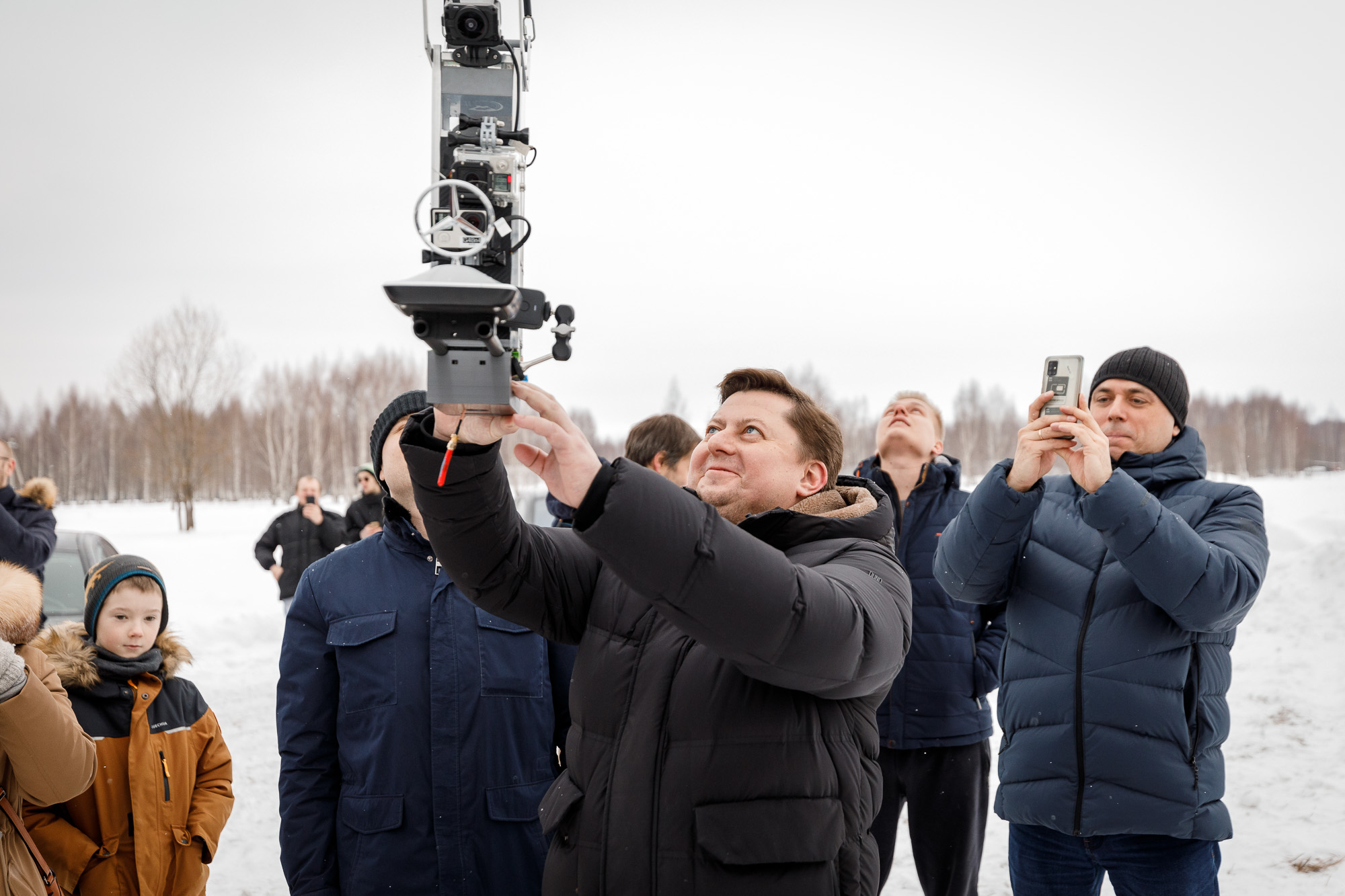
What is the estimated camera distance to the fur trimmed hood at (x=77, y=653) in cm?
259

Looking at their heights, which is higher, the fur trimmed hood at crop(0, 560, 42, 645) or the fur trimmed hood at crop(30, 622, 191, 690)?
the fur trimmed hood at crop(0, 560, 42, 645)

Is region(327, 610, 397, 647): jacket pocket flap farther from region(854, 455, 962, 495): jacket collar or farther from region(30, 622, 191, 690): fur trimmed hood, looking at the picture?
region(854, 455, 962, 495): jacket collar

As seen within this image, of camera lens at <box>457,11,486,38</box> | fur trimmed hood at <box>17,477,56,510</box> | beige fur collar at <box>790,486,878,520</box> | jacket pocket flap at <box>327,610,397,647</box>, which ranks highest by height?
camera lens at <box>457,11,486,38</box>

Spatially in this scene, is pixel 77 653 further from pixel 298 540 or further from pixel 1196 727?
pixel 298 540

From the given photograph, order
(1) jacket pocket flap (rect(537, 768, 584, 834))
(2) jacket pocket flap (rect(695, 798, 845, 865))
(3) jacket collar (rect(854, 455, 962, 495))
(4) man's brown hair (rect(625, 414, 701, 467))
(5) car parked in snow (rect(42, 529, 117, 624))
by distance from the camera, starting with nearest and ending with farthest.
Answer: (2) jacket pocket flap (rect(695, 798, 845, 865))
(1) jacket pocket flap (rect(537, 768, 584, 834))
(4) man's brown hair (rect(625, 414, 701, 467))
(3) jacket collar (rect(854, 455, 962, 495))
(5) car parked in snow (rect(42, 529, 117, 624))

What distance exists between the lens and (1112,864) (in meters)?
2.50

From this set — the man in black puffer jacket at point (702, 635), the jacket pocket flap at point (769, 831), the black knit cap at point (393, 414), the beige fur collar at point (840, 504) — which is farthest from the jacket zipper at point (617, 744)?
the black knit cap at point (393, 414)

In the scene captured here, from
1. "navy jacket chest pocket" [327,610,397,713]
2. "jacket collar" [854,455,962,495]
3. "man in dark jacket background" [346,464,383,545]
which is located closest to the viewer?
"navy jacket chest pocket" [327,610,397,713]

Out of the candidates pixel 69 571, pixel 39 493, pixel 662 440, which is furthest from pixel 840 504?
pixel 69 571

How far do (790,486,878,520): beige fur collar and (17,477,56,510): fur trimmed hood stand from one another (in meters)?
5.26

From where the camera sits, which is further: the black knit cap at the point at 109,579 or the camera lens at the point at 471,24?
the black knit cap at the point at 109,579

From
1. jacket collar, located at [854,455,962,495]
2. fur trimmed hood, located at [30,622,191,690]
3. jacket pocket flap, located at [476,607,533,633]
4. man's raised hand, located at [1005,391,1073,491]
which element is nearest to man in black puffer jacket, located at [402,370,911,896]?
jacket pocket flap, located at [476,607,533,633]

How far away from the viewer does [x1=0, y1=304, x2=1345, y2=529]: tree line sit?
107ft

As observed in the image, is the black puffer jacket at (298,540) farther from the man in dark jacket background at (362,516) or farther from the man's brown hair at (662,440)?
the man's brown hair at (662,440)
